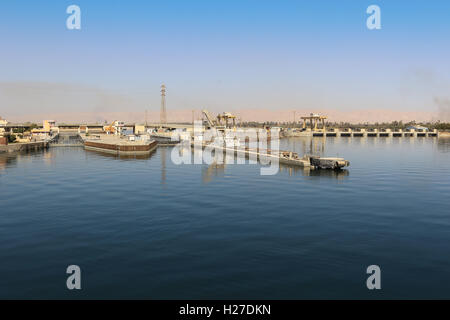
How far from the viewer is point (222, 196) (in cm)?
4981

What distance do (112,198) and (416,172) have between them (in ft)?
220

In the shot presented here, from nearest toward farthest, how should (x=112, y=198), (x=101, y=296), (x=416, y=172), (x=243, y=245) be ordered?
(x=101, y=296) → (x=243, y=245) → (x=112, y=198) → (x=416, y=172)

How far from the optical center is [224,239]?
3073 cm

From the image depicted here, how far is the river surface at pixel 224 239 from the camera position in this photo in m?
22.0

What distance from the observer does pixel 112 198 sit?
4794cm

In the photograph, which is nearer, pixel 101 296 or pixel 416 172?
pixel 101 296

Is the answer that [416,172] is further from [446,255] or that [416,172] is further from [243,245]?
[243,245]

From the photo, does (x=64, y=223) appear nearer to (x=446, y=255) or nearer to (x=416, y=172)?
(x=446, y=255)

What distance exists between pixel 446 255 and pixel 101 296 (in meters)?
27.0

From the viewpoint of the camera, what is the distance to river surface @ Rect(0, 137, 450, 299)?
21953 mm
